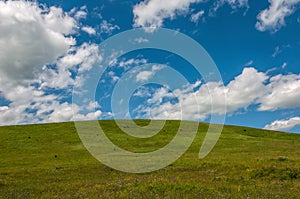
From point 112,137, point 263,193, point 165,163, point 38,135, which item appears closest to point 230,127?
point 112,137

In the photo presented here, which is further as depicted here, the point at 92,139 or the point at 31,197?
the point at 92,139

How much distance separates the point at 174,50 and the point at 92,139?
31.2 m

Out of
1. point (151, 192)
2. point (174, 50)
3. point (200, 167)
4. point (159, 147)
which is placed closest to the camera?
point (151, 192)

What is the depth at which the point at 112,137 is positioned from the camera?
61.3 metres

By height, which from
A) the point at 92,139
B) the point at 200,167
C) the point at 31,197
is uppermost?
the point at 92,139

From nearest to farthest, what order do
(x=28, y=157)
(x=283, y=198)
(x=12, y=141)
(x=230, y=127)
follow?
(x=283, y=198), (x=28, y=157), (x=12, y=141), (x=230, y=127)

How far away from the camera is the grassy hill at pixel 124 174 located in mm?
15812

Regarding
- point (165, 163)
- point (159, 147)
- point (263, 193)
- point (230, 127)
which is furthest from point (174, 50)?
point (230, 127)

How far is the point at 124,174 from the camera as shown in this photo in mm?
26953

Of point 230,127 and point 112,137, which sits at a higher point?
point 230,127

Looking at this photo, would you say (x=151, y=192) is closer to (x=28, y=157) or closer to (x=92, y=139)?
(x=28, y=157)

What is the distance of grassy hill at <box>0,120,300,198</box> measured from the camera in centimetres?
1581

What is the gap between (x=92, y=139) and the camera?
57.7 meters

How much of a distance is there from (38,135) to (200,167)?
42.4 metres
